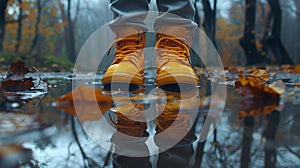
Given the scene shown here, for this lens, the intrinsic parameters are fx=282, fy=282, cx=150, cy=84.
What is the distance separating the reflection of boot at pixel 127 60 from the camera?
0.83 metres

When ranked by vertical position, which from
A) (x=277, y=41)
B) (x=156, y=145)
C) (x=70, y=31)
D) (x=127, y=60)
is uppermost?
(x=70, y=31)

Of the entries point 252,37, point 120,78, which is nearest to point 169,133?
point 120,78

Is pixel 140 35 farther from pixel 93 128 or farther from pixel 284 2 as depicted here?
pixel 284 2

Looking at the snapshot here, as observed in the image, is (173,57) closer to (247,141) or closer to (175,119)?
(175,119)

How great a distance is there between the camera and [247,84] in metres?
0.59

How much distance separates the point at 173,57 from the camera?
0.87 m

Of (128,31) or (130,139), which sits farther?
(128,31)

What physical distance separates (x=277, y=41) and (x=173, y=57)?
18.7ft

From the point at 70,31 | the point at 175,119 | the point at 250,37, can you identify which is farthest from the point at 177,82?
the point at 70,31

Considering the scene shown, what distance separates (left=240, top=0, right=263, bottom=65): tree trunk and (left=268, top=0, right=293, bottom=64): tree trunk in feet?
1.07

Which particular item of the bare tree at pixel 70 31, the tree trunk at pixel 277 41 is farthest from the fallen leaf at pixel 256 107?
the bare tree at pixel 70 31

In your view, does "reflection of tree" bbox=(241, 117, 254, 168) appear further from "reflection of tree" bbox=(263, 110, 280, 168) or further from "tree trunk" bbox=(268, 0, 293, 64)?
"tree trunk" bbox=(268, 0, 293, 64)

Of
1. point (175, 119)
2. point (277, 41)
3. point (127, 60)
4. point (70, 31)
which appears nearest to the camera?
point (175, 119)

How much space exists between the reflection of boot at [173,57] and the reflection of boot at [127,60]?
2.5 inches
